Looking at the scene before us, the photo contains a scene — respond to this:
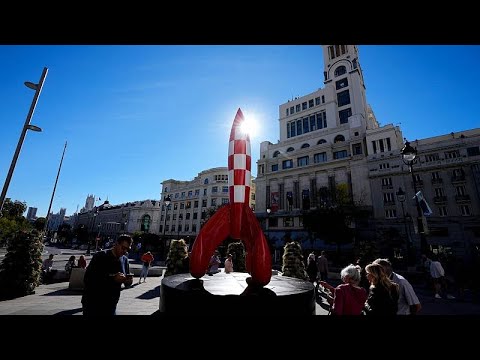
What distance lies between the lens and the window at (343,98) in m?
46.8

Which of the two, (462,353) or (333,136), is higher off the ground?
(333,136)

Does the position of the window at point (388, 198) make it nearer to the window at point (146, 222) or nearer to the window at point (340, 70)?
the window at point (340, 70)

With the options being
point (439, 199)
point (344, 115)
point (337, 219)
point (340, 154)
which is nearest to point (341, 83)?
point (344, 115)

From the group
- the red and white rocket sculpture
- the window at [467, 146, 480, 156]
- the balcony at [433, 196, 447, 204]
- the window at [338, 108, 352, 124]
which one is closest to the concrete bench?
the red and white rocket sculpture

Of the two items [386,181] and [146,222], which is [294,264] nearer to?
[386,181]

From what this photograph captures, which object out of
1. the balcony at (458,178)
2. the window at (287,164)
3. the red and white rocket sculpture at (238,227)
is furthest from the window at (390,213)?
the red and white rocket sculpture at (238,227)

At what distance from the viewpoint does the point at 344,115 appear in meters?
46.4

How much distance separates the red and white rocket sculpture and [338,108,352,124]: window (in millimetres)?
45519

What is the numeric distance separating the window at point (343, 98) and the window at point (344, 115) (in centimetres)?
159

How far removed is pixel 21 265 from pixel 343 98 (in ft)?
172

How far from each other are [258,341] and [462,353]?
1.24 meters
